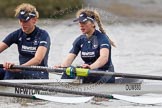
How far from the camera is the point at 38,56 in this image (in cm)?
857

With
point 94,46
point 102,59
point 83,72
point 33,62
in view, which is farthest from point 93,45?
point 33,62

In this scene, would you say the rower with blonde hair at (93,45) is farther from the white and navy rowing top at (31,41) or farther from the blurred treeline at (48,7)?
the blurred treeline at (48,7)

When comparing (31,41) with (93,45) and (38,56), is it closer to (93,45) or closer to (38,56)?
(38,56)

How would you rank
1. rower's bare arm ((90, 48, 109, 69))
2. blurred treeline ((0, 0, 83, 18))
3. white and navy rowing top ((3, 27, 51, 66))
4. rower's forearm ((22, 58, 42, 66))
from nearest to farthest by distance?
rower's bare arm ((90, 48, 109, 69))
rower's forearm ((22, 58, 42, 66))
white and navy rowing top ((3, 27, 51, 66))
blurred treeline ((0, 0, 83, 18))

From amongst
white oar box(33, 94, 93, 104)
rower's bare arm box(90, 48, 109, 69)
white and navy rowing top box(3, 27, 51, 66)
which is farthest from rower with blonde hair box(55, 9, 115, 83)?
white oar box(33, 94, 93, 104)

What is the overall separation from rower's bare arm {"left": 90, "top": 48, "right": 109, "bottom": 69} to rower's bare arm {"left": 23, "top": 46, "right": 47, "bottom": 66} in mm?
815

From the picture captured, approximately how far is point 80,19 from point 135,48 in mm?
8086

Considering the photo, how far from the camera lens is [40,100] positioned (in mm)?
8414

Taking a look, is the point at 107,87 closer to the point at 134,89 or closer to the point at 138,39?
the point at 134,89

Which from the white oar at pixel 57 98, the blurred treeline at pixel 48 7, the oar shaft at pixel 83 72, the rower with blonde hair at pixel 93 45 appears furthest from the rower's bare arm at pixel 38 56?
the blurred treeline at pixel 48 7

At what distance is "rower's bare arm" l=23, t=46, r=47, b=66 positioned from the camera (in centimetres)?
851

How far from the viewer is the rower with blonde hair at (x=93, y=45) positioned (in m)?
8.42

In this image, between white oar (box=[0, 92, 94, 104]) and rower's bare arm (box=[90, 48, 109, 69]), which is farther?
rower's bare arm (box=[90, 48, 109, 69])

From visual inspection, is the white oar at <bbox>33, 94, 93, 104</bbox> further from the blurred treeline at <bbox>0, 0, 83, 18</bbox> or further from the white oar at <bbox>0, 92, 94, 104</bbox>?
the blurred treeline at <bbox>0, 0, 83, 18</bbox>
